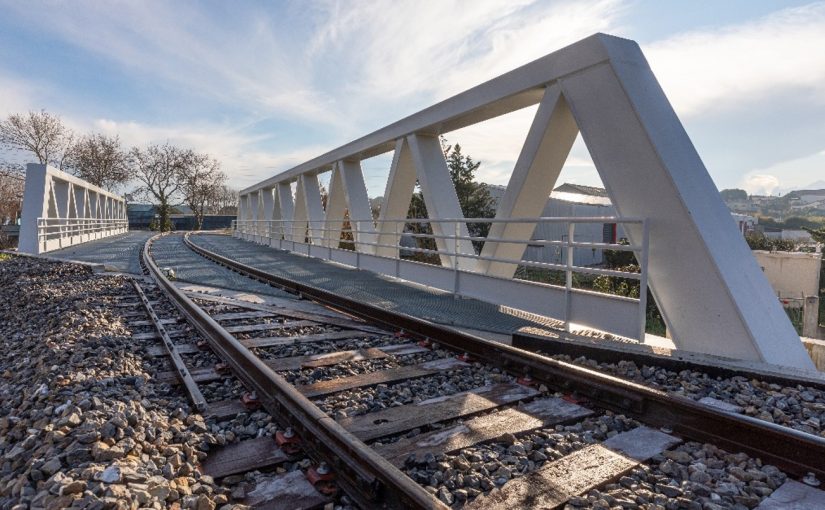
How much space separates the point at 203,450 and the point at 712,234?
433 centimetres

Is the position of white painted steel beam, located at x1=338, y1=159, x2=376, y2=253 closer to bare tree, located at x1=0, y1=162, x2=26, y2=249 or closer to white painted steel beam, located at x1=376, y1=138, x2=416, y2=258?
white painted steel beam, located at x1=376, y1=138, x2=416, y2=258

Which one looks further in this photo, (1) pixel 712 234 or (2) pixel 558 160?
(2) pixel 558 160

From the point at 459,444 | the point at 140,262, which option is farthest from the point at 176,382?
the point at 140,262

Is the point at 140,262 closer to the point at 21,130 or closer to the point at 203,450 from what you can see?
the point at 203,450

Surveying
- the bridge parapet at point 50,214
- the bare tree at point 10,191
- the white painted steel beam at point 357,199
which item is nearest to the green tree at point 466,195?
the white painted steel beam at point 357,199

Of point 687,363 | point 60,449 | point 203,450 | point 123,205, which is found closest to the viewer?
point 60,449

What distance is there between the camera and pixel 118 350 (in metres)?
4.20

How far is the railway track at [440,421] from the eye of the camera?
2.22m

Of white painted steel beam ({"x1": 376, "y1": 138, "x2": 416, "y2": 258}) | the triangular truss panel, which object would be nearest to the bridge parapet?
white painted steel beam ({"x1": 376, "y1": 138, "x2": 416, "y2": 258})

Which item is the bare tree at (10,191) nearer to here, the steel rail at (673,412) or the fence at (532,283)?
the fence at (532,283)

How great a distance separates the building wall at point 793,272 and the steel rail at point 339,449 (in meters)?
15.5

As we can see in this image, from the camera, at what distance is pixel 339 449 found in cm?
232

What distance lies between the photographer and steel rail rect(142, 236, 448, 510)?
1.95 m

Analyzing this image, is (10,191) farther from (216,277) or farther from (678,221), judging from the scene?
(678,221)
